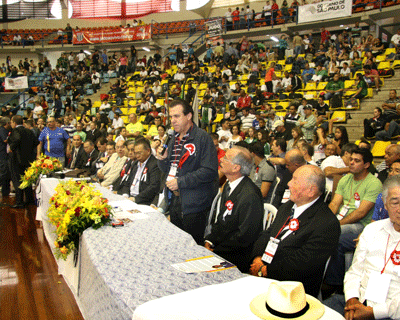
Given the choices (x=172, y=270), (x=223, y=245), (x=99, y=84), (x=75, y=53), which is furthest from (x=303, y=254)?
(x=75, y=53)

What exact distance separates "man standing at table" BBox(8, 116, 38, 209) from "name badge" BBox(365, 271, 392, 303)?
5.70 m

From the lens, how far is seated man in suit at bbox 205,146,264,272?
230cm

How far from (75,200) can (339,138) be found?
14.7 feet

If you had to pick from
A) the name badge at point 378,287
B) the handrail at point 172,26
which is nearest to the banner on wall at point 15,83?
the handrail at point 172,26

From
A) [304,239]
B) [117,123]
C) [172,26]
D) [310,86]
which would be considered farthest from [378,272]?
[172,26]

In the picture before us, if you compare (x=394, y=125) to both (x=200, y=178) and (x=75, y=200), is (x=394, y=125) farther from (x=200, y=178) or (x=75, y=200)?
(x=75, y=200)

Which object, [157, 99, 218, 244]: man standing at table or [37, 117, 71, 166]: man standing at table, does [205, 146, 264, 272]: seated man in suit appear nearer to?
[157, 99, 218, 244]: man standing at table

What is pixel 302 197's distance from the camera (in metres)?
2.09

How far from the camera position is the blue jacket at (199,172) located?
2518mm

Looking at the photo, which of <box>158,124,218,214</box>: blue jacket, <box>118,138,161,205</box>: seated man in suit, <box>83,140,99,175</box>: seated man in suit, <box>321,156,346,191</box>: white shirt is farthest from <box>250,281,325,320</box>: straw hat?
<box>83,140,99,175</box>: seated man in suit

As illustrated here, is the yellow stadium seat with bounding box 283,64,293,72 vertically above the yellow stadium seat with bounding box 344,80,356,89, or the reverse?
the yellow stadium seat with bounding box 283,64,293,72

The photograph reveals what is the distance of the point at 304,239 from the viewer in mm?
1996

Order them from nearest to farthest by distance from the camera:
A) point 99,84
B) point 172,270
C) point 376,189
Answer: point 172,270, point 376,189, point 99,84

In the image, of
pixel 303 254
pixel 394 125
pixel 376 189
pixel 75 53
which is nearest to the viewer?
pixel 303 254
